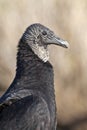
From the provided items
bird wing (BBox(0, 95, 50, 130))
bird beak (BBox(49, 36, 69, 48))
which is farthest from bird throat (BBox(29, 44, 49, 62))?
bird wing (BBox(0, 95, 50, 130))

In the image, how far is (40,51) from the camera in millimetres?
9438

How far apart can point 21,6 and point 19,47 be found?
16.8 ft

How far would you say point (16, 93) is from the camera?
29.5 ft

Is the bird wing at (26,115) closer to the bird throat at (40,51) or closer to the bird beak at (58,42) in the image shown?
the bird throat at (40,51)

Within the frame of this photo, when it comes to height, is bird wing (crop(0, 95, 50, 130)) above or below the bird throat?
below

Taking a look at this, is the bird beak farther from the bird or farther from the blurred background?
the blurred background

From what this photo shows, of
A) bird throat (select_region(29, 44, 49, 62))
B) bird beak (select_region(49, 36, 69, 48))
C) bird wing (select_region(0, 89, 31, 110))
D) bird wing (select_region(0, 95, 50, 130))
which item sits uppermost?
bird beak (select_region(49, 36, 69, 48))

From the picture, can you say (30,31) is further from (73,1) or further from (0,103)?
(73,1)

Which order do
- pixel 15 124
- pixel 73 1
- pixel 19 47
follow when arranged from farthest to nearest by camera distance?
pixel 73 1 → pixel 19 47 → pixel 15 124

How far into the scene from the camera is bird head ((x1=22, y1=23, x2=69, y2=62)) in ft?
30.8

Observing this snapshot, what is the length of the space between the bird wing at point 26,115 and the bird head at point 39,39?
0.71 meters

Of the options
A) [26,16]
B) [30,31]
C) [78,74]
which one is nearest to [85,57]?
[78,74]

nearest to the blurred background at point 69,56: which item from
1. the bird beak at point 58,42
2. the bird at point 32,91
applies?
the bird beak at point 58,42

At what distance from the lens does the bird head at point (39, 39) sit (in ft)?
30.8
